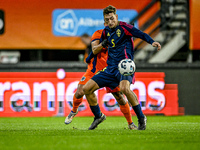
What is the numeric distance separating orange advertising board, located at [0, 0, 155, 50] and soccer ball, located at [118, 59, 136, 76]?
6970 millimetres

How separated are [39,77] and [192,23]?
4791 mm

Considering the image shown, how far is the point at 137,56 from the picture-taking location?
14.1m

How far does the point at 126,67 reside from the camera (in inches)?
261

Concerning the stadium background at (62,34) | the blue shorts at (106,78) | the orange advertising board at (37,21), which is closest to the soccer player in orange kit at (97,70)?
the blue shorts at (106,78)

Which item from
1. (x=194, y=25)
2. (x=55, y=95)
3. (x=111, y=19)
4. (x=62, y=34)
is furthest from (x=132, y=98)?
(x=62, y=34)

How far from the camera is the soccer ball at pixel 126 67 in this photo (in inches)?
261

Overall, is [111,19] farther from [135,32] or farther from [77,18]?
[77,18]

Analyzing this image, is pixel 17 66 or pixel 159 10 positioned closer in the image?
pixel 17 66

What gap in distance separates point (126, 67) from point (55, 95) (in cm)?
560

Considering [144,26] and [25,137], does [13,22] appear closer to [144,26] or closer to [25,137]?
[144,26]

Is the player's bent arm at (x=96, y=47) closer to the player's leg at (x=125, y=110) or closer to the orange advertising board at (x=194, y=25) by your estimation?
the player's leg at (x=125, y=110)

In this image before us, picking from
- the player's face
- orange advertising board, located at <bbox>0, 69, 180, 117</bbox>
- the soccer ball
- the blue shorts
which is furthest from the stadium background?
the soccer ball

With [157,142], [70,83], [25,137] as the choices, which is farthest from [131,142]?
[70,83]

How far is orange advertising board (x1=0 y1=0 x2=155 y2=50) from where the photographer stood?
44.6 feet
